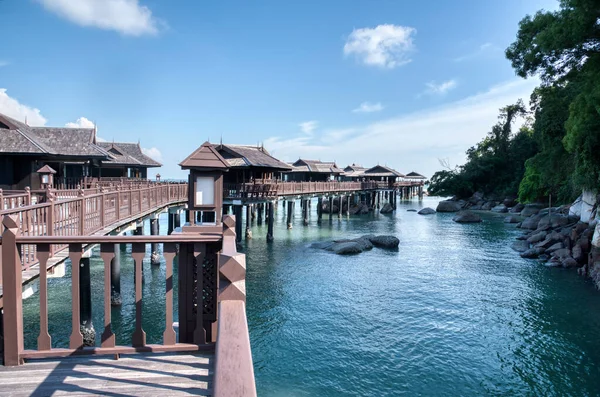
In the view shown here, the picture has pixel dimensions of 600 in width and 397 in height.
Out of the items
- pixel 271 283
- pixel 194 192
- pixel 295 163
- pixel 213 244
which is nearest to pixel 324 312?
pixel 271 283

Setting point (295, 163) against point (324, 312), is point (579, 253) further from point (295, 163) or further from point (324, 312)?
point (295, 163)

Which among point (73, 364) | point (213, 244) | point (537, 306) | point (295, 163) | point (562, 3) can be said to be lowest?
point (537, 306)

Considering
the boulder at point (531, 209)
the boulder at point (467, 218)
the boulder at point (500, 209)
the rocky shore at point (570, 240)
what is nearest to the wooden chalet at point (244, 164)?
the rocky shore at point (570, 240)

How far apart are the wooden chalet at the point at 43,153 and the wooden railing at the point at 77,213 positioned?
5125mm

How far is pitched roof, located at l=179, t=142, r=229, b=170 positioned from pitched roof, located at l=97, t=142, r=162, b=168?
20.8 metres

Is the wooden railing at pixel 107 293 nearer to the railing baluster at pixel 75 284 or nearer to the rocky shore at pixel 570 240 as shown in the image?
the railing baluster at pixel 75 284

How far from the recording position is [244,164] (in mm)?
26688

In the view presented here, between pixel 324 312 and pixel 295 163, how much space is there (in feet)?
133

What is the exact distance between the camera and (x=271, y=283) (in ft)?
55.1

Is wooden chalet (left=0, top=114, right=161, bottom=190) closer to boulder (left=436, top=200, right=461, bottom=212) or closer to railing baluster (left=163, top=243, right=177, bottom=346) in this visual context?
railing baluster (left=163, top=243, right=177, bottom=346)

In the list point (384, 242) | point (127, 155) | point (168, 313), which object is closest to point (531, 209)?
point (384, 242)

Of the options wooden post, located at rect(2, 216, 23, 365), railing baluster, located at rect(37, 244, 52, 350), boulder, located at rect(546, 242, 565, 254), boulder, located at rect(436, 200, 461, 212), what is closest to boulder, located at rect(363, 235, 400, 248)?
boulder, located at rect(546, 242, 565, 254)

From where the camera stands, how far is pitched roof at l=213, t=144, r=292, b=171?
26938 millimetres

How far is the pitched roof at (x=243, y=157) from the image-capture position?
2694 cm
